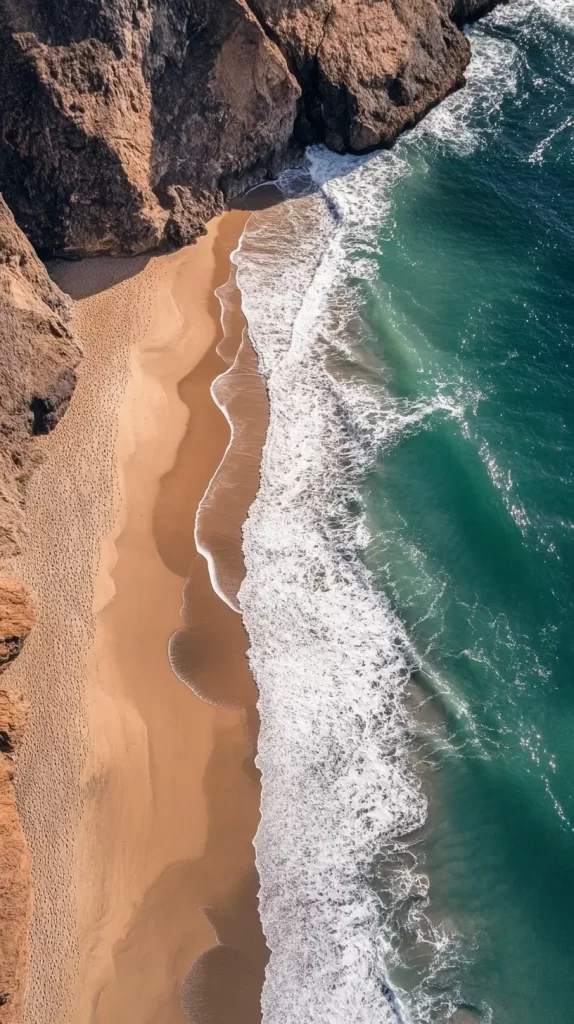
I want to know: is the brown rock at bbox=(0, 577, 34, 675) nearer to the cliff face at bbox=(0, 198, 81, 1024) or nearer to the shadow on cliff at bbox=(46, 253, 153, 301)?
the cliff face at bbox=(0, 198, 81, 1024)

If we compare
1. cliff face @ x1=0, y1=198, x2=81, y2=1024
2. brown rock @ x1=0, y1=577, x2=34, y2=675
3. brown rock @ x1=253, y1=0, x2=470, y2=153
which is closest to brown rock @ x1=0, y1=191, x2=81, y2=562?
cliff face @ x1=0, y1=198, x2=81, y2=1024

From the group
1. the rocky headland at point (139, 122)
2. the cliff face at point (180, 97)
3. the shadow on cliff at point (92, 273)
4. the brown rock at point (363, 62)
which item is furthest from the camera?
the brown rock at point (363, 62)

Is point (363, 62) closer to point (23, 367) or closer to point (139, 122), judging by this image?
point (139, 122)

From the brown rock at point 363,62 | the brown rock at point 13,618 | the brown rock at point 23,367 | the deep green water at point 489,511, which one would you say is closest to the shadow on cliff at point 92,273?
the brown rock at point 23,367

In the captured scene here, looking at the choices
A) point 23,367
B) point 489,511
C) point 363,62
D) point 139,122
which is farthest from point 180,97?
point 489,511

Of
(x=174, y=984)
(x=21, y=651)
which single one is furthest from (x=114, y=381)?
(x=174, y=984)

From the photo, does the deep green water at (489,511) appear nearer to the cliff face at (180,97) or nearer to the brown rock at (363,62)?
the brown rock at (363,62)

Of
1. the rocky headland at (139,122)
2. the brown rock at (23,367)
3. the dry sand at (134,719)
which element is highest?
the rocky headland at (139,122)
